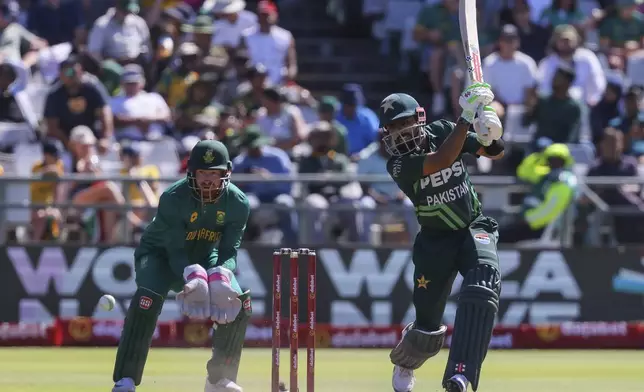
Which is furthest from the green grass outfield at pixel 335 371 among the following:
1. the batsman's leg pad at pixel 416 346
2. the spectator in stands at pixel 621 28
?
the spectator in stands at pixel 621 28

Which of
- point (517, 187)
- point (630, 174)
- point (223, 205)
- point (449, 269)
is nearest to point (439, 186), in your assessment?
point (449, 269)

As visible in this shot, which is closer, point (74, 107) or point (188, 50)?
point (74, 107)

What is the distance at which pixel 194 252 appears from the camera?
7727 millimetres

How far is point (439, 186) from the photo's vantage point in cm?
743

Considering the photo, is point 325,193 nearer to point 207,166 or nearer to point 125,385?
point 207,166

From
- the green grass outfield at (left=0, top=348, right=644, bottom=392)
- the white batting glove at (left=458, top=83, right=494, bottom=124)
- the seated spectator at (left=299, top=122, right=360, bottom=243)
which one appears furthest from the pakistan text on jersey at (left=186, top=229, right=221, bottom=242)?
the seated spectator at (left=299, top=122, right=360, bottom=243)

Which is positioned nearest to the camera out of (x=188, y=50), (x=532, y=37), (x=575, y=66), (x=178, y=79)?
(x=575, y=66)

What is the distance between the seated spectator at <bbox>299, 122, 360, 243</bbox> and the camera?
12445mm

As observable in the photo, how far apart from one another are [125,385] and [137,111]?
6.94 meters

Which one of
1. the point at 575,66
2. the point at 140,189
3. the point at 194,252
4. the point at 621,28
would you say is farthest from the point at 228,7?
the point at 194,252

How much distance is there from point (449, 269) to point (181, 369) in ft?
9.89

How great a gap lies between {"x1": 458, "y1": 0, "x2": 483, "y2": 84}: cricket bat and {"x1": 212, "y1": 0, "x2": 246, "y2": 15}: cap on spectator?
27.1ft

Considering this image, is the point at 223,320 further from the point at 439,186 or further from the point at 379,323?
the point at 379,323

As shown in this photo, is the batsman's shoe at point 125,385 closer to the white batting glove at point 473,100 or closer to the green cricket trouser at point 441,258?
the green cricket trouser at point 441,258
